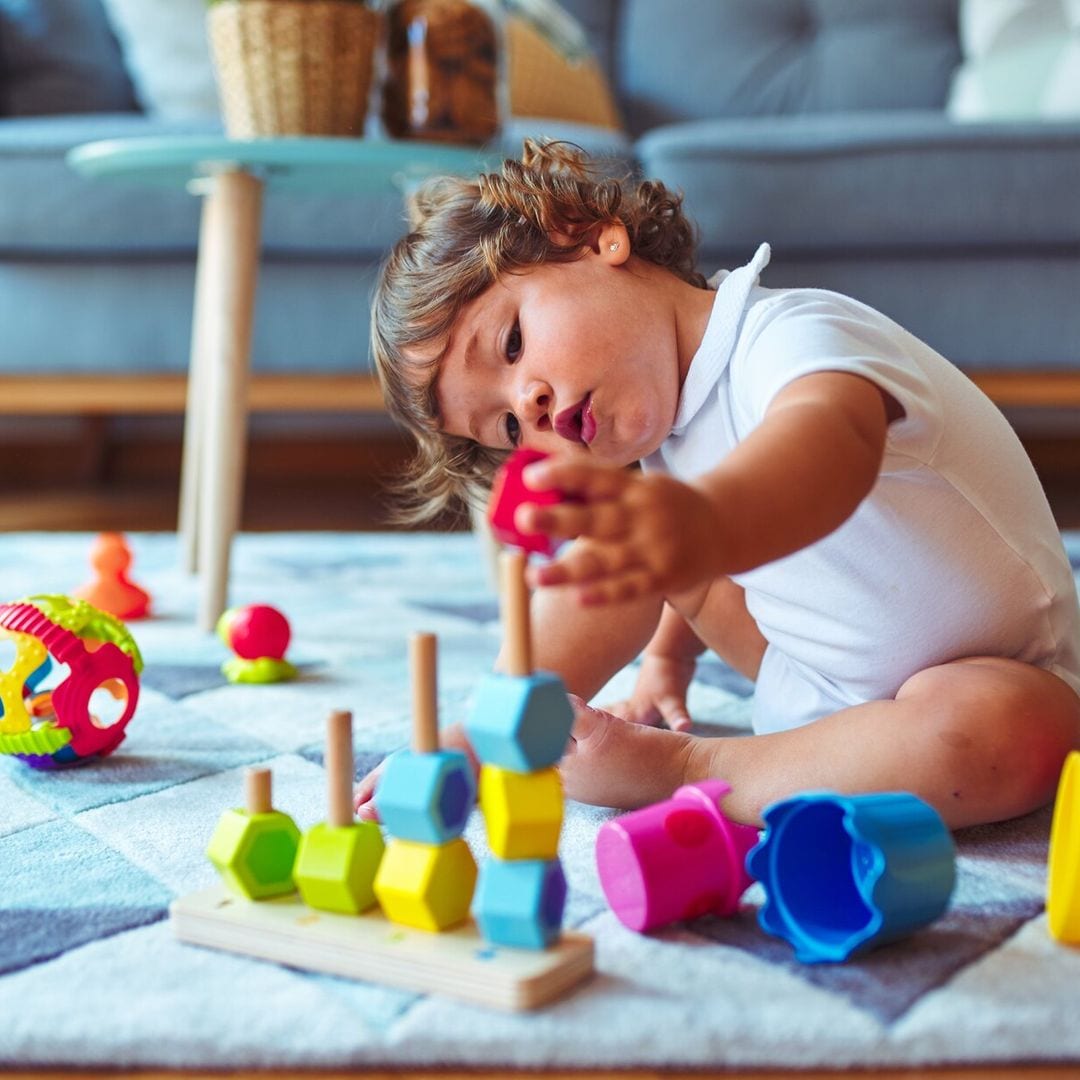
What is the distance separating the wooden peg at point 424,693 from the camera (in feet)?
1.74

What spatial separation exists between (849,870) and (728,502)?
19 cm

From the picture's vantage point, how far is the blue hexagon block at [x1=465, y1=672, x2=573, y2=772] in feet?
1.59

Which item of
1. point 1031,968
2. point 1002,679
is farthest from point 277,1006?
point 1002,679

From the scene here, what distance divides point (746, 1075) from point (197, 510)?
1.21 meters

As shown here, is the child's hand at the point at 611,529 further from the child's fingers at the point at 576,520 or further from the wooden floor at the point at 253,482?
the wooden floor at the point at 253,482

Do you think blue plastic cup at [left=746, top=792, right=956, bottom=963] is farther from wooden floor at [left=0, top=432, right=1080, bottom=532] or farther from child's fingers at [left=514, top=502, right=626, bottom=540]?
wooden floor at [left=0, top=432, right=1080, bottom=532]

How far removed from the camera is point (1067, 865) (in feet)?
1.75

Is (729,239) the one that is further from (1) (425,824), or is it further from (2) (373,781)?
(1) (425,824)

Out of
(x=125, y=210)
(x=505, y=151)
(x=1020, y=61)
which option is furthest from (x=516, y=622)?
(x=1020, y=61)

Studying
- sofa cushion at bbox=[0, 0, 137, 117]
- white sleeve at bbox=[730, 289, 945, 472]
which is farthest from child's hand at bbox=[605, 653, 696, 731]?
sofa cushion at bbox=[0, 0, 137, 117]

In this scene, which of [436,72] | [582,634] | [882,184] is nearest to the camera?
[582,634]

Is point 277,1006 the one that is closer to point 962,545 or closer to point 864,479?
point 864,479

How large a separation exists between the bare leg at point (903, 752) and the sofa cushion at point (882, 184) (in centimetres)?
106

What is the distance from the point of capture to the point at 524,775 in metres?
0.50
